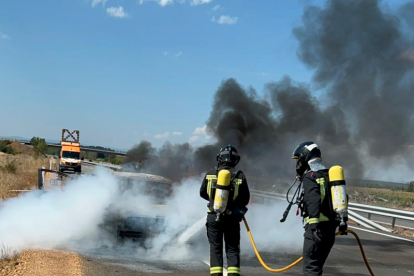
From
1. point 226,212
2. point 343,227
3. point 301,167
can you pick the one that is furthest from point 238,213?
point 343,227

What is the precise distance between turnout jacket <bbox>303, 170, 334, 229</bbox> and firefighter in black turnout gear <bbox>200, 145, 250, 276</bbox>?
940mm

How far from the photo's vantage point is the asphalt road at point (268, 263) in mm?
6578

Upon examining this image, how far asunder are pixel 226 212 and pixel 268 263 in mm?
2755

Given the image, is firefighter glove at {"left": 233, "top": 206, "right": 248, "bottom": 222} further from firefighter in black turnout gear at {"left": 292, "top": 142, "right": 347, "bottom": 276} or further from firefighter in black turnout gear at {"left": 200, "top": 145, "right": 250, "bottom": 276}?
firefighter in black turnout gear at {"left": 292, "top": 142, "right": 347, "bottom": 276}

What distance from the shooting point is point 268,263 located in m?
7.58

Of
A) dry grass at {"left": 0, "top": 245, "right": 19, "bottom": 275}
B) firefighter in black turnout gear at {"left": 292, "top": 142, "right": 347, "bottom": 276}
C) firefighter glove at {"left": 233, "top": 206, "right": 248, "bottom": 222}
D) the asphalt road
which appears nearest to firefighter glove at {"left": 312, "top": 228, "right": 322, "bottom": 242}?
firefighter in black turnout gear at {"left": 292, "top": 142, "right": 347, "bottom": 276}

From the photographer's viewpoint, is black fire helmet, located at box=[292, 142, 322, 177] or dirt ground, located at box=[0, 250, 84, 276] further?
dirt ground, located at box=[0, 250, 84, 276]

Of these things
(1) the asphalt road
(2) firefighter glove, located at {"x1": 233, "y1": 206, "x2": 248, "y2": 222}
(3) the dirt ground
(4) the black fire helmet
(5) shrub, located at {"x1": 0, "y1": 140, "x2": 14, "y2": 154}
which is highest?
(5) shrub, located at {"x1": 0, "y1": 140, "x2": 14, "y2": 154}

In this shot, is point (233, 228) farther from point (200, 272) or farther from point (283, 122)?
point (283, 122)

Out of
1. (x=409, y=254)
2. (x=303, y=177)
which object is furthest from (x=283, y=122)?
(x=303, y=177)

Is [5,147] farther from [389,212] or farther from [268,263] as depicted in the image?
[268,263]

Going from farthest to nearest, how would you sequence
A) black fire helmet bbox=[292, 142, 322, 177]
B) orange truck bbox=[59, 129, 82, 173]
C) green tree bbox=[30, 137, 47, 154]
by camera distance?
green tree bbox=[30, 137, 47, 154] → orange truck bbox=[59, 129, 82, 173] → black fire helmet bbox=[292, 142, 322, 177]

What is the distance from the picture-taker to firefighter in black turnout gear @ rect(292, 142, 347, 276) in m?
4.52

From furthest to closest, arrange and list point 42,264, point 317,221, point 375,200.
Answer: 1. point 375,200
2. point 42,264
3. point 317,221
